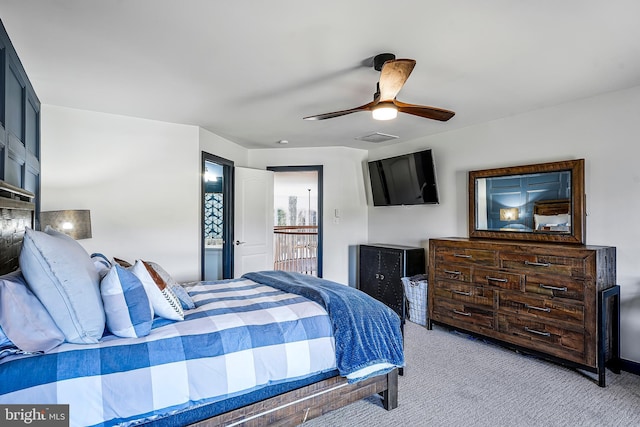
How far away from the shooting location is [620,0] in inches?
67.8

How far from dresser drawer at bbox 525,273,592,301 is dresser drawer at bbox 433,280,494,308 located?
0.39 m

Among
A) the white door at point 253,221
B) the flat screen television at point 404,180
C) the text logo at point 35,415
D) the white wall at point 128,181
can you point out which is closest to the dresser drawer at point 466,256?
the flat screen television at point 404,180

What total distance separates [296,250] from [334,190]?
232 cm

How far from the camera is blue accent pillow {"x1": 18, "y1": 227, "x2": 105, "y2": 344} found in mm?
1495

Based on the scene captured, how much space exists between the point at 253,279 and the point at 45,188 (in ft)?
7.11

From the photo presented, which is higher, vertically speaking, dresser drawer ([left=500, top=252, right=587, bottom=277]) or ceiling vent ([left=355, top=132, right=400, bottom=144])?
ceiling vent ([left=355, top=132, right=400, bottom=144])

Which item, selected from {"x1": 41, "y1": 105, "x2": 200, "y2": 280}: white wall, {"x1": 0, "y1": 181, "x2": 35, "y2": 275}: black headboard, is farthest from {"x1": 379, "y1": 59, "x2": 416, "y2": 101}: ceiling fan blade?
{"x1": 41, "y1": 105, "x2": 200, "y2": 280}: white wall

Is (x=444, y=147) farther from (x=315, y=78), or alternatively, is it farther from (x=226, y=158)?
(x=226, y=158)

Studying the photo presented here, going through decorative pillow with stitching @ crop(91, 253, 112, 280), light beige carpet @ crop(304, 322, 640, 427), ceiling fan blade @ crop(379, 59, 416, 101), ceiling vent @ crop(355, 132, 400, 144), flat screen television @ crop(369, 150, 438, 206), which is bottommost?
light beige carpet @ crop(304, 322, 640, 427)

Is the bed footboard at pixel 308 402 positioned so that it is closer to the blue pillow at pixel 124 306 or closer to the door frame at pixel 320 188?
the blue pillow at pixel 124 306

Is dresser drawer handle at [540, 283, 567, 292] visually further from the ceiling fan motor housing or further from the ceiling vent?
the ceiling vent

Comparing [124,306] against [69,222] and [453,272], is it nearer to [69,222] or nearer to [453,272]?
[69,222]

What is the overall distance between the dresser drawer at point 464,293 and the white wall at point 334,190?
1744mm

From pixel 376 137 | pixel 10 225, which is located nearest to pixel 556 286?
pixel 376 137
